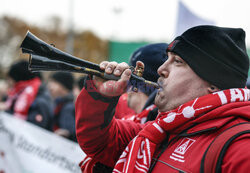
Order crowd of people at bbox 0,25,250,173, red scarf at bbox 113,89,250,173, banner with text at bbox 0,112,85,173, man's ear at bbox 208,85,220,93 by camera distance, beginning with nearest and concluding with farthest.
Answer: crowd of people at bbox 0,25,250,173 → red scarf at bbox 113,89,250,173 → man's ear at bbox 208,85,220,93 → banner with text at bbox 0,112,85,173

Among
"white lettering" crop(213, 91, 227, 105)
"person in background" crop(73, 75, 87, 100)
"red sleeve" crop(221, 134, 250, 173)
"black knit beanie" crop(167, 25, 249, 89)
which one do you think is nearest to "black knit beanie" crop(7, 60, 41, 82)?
"person in background" crop(73, 75, 87, 100)

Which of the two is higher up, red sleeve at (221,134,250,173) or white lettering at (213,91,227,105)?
white lettering at (213,91,227,105)

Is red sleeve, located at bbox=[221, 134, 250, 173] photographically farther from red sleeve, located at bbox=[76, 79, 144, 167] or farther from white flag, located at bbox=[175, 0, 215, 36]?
white flag, located at bbox=[175, 0, 215, 36]

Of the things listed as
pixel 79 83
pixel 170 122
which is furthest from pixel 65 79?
pixel 170 122

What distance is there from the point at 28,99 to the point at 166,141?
3.30m

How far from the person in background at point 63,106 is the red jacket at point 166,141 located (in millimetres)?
2426

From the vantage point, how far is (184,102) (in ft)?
4.83

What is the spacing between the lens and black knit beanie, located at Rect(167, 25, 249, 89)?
141cm

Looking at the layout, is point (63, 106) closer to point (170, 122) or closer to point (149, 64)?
point (149, 64)

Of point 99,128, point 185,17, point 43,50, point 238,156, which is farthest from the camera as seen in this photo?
point 185,17

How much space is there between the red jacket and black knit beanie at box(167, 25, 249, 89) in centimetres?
18

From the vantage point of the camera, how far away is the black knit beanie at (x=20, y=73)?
4.62 meters

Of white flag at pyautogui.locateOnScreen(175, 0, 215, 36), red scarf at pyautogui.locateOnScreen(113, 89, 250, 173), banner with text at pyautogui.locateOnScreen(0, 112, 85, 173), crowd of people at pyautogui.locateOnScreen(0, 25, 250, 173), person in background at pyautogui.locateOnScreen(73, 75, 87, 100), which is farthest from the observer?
banner with text at pyautogui.locateOnScreen(0, 112, 85, 173)

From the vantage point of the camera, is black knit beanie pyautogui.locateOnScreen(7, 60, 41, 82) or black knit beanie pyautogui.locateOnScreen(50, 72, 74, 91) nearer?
black knit beanie pyautogui.locateOnScreen(7, 60, 41, 82)
